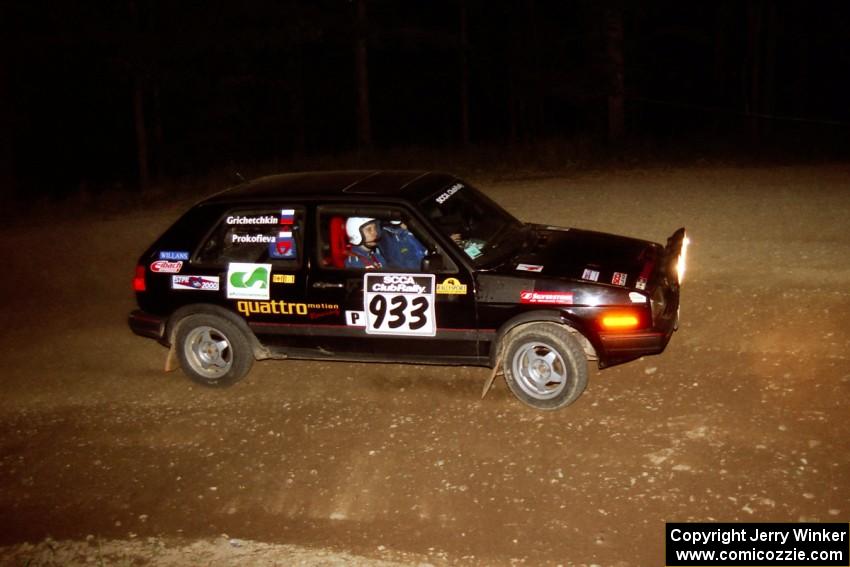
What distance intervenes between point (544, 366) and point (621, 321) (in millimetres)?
691

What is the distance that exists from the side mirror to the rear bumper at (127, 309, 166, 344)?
2489mm

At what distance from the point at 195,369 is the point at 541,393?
3.05 metres

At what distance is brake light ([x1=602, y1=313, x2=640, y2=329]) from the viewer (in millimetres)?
6164

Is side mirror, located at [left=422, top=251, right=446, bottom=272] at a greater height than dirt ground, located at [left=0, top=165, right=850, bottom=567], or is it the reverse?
side mirror, located at [left=422, top=251, right=446, bottom=272]

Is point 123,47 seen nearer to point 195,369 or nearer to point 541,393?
point 195,369

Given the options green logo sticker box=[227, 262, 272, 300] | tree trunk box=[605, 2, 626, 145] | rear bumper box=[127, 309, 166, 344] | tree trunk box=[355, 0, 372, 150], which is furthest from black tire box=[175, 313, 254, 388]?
tree trunk box=[355, 0, 372, 150]

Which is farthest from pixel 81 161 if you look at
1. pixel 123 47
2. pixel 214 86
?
pixel 123 47

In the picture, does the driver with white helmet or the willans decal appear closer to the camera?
the driver with white helmet

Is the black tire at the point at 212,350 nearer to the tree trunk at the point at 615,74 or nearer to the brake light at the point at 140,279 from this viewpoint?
the brake light at the point at 140,279

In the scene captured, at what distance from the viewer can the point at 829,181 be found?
13.4m

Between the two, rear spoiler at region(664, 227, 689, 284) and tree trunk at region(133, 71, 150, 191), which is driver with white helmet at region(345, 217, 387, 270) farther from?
tree trunk at region(133, 71, 150, 191)

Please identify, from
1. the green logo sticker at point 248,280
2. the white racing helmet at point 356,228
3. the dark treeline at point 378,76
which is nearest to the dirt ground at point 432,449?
the green logo sticker at point 248,280

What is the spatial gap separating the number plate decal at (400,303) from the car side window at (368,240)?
0.42 feet

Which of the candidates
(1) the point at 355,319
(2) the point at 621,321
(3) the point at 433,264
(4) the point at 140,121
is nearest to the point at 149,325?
(1) the point at 355,319
